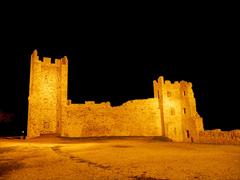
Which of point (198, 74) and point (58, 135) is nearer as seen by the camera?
point (58, 135)

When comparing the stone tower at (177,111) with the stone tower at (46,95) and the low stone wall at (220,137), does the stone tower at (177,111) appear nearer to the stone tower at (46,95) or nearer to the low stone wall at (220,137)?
the low stone wall at (220,137)

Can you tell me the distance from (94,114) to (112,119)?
2189 mm

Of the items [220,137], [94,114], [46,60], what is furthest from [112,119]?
[220,137]

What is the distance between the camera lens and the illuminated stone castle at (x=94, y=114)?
24.4 meters

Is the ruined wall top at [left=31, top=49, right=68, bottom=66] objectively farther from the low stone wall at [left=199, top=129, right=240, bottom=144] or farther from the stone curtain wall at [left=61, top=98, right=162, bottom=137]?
the low stone wall at [left=199, top=129, right=240, bottom=144]

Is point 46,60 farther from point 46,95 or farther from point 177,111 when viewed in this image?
point 177,111

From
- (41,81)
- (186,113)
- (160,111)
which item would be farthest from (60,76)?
(186,113)

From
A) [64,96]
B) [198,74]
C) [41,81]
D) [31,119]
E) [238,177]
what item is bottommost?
[238,177]

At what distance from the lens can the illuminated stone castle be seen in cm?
2439

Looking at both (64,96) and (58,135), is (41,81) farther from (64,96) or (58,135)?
(58,135)

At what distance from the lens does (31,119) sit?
2425 centimetres

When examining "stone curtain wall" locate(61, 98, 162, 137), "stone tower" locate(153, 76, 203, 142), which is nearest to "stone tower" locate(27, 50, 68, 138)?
"stone curtain wall" locate(61, 98, 162, 137)

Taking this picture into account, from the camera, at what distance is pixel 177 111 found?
1073 inches

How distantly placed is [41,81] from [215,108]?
6192cm
